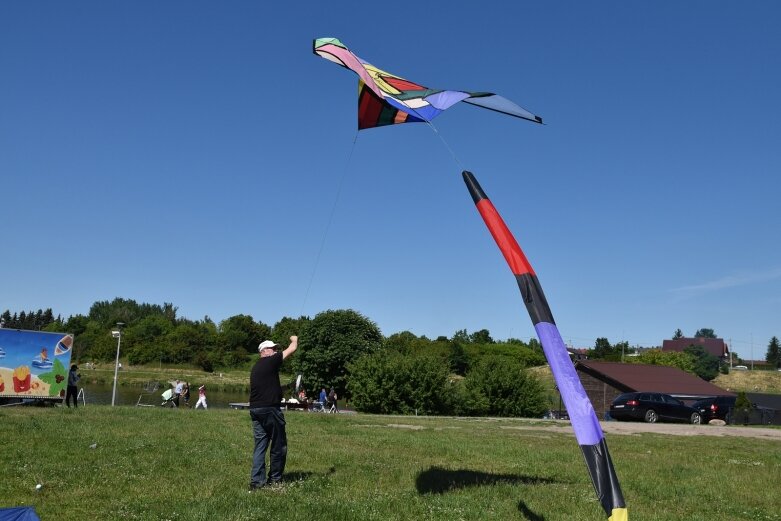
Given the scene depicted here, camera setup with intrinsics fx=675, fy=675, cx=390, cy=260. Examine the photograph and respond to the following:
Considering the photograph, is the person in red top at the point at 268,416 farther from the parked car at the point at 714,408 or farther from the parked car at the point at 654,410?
the parked car at the point at 714,408

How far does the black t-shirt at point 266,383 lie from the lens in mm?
9789

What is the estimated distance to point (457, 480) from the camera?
10461 millimetres

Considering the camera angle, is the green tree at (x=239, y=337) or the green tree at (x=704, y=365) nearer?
the green tree at (x=239, y=337)

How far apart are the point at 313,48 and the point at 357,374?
3660cm

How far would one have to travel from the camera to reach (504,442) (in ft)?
54.7

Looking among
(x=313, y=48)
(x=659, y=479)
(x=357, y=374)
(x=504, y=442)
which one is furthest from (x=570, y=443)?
(x=357, y=374)

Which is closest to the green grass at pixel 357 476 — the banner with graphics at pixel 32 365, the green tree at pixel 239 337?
the banner with graphics at pixel 32 365

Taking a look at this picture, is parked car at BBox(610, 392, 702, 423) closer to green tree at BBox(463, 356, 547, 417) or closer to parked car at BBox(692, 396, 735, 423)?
parked car at BBox(692, 396, 735, 423)

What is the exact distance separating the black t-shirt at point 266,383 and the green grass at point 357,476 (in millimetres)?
1179

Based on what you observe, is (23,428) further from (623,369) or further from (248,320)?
(248,320)

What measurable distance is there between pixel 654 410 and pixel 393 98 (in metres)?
27.0

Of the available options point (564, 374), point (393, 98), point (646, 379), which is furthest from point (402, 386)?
point (564, 374)

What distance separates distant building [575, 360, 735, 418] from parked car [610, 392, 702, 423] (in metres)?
17.6

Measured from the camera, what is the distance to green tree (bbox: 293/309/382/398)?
2805 inches
